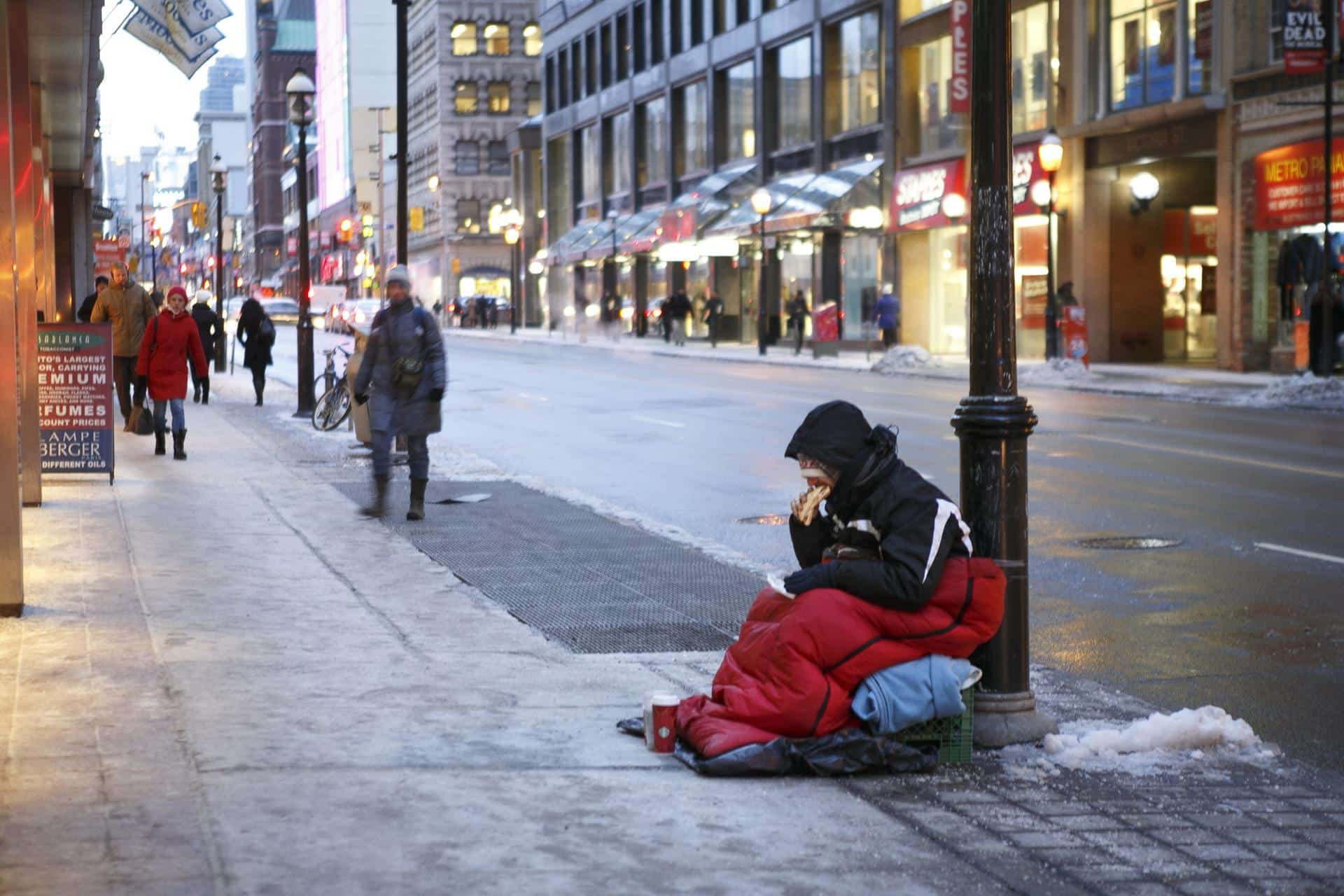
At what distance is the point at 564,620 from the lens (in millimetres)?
10023

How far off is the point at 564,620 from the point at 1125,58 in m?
34.1

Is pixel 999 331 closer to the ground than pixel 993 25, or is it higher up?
closer to the ground

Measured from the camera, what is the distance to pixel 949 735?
681 centimetres

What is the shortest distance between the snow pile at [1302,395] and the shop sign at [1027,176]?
49.8 feet

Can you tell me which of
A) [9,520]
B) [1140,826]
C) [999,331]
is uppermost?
[999,331]

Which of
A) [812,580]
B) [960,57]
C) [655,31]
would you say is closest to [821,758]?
[812,580]

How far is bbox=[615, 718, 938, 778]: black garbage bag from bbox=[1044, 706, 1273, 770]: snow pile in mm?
605

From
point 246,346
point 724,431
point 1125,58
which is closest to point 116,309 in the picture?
point 724,431

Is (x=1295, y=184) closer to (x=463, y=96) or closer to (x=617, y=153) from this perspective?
(x=617, y=153)

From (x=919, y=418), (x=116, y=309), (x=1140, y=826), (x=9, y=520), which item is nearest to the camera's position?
(x=1140, y=826)

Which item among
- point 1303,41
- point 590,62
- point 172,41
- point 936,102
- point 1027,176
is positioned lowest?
point 172,41

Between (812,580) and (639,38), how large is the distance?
72483mm

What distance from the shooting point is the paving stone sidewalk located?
17.7 ft

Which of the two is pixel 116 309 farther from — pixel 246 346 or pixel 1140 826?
pixel 1140 826
